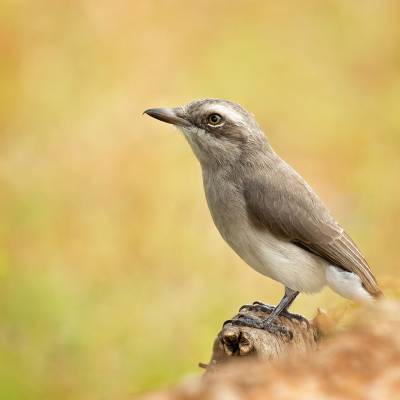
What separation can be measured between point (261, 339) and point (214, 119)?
223 cm

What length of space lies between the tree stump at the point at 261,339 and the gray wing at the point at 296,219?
68 centimetres

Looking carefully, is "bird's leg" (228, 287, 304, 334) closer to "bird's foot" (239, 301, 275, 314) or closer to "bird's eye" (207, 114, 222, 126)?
"bird's foot" (239, 301, 275, 314)

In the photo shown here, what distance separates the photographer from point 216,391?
4926 mm

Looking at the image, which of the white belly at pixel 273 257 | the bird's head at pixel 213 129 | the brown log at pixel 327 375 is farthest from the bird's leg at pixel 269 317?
the brown log at pixel 327 375

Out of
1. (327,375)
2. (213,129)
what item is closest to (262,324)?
(213,129)

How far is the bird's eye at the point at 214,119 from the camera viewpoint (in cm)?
916

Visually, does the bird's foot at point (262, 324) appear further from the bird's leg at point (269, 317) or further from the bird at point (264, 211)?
the bird at point (264, 211)

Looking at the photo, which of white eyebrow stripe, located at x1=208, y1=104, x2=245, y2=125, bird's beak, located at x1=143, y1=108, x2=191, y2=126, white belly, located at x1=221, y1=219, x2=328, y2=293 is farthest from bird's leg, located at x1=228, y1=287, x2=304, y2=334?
bird's beak, located at x1=143, y1=108, x2=191, y2=126

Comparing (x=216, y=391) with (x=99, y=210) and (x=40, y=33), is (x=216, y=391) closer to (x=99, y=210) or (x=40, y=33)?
(x=99, y=210)

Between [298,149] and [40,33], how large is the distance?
4808 mm

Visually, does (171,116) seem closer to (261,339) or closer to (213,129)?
(213,129)

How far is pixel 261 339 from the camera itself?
785cm

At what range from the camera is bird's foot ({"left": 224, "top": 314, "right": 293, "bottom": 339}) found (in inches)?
329

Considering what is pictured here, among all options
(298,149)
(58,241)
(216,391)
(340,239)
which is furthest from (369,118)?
(216,391)
